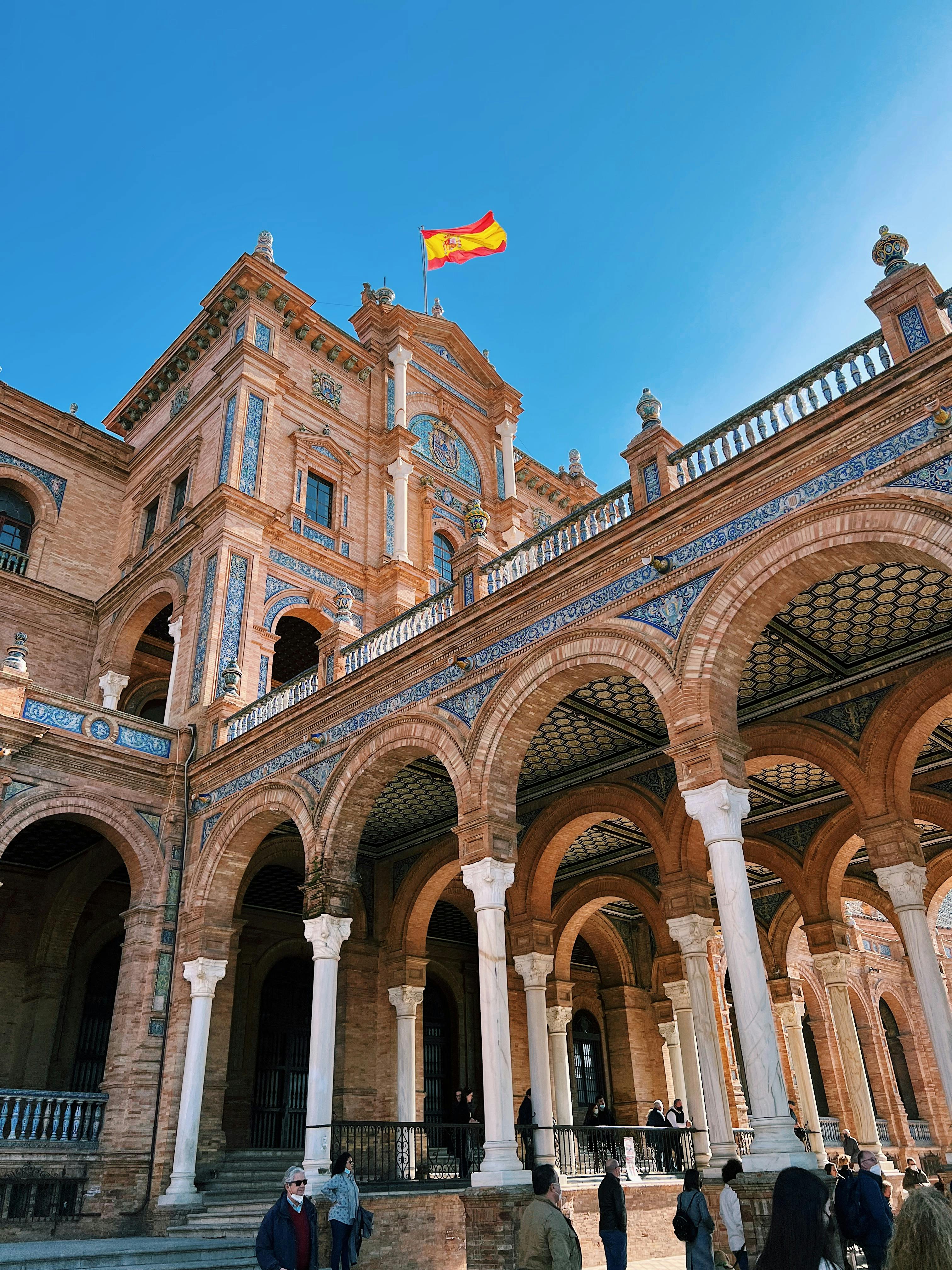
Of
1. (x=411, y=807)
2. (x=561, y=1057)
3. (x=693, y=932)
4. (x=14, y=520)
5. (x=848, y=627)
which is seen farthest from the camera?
(x=14, y=520)

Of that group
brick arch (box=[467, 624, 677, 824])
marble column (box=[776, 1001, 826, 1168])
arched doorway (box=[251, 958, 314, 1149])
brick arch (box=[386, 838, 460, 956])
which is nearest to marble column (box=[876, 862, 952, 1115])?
brick arch (box=[467, 624, 677, 824])

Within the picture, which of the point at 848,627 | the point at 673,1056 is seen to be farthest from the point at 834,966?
the point at 673,1056

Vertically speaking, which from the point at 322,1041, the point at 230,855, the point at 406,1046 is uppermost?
the point at 230,855

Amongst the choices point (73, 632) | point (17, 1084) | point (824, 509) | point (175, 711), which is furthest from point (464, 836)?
point (73, 632)

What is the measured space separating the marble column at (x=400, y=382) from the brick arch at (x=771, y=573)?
14.5 m

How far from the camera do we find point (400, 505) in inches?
838

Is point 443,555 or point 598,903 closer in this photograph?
point 598,903

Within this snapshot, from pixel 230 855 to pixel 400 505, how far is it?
31.7 feet

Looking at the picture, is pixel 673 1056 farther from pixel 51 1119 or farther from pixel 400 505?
pixel 400 505

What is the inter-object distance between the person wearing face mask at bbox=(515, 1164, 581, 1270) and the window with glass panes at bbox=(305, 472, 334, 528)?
16.4 meters

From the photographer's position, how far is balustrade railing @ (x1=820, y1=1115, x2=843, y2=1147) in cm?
1978

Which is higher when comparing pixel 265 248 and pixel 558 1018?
pixel 265 248

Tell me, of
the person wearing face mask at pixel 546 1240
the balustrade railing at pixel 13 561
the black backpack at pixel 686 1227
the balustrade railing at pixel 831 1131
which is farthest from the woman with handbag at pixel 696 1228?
the balustrade railing at pixel 13 561

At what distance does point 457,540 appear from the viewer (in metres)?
23.1
